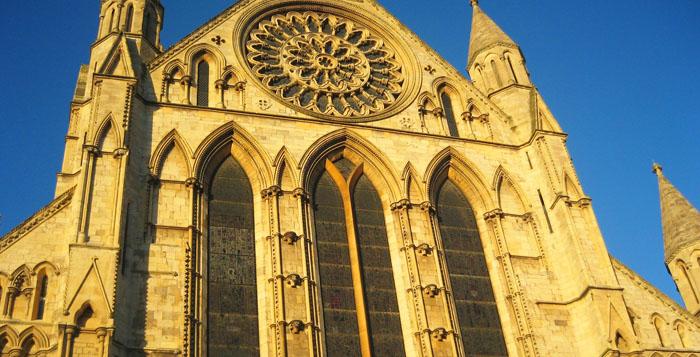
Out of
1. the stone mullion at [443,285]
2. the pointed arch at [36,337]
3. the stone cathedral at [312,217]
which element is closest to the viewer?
the pointed arch at [36,337]

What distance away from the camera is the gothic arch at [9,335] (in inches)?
551

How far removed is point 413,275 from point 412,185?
2.72 m

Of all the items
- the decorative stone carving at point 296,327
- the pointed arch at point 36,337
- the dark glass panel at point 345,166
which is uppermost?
the dark glass panel at point 345,166

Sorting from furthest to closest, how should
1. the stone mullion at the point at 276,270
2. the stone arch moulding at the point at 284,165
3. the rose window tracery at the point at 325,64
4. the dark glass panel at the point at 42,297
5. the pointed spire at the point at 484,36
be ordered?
1. the pointed spire at the point at 484,36
2. the rose window tracery at the point at 325,64
3. the stone arch moulding at the point at 284,165
4. the stone mullion at the point at 276,270
5. the dark glass panel at the point at 42,297

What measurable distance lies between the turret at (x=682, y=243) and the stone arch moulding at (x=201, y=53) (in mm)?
12519

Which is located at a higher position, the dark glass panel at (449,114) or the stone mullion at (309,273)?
the dark glass panel at (449,114)

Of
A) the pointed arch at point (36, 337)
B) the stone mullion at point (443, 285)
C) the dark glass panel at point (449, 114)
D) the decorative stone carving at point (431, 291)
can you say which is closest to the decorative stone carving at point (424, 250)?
the stone mullion at point (443, 285)

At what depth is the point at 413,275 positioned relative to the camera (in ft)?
57.7

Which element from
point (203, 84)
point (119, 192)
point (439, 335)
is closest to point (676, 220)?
point (439, 335)

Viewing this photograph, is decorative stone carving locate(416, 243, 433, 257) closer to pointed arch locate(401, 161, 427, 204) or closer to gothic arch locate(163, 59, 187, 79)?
pointed arch locate(401, 161, 427, 204)

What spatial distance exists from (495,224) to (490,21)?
836cm

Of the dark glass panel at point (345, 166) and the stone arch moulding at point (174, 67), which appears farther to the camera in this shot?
the stone arch moulding at point (174, 67)

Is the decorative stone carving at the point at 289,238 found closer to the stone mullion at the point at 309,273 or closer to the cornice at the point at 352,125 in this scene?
the stone mullion at the point at 309,273

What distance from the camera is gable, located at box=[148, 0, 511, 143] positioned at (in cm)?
2028
